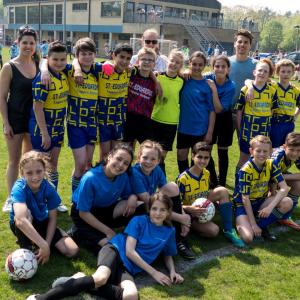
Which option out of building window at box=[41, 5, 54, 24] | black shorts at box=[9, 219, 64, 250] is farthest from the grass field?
building window at box=[41, 5, 54, 24]

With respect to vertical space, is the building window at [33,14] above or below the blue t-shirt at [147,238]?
above

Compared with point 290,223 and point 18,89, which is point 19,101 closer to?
point 18,89

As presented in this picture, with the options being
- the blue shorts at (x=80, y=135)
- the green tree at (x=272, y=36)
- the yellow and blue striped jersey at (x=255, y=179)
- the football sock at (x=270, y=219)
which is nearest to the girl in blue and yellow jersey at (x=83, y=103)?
the blue shorts at (x=80, y=135)

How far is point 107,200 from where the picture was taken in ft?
13.6

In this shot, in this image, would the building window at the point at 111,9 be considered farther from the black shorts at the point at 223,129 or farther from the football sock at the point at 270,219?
the football sock at the point at 270,219

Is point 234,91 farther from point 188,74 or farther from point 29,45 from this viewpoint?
point 29,45

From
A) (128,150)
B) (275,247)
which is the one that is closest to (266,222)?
(275,247)

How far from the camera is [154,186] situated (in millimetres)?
4418

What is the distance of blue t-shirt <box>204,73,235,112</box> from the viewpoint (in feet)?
17.3

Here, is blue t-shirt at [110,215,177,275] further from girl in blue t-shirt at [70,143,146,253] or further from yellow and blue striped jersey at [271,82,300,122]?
yellow and blue striped jersey at [271,82,300,122]

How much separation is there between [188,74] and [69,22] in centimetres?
5674

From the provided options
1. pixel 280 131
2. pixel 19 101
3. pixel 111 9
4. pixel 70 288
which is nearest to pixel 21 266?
pixel 70 288

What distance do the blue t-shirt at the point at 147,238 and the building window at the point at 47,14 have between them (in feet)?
208

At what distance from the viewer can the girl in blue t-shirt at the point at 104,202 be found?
395cm
